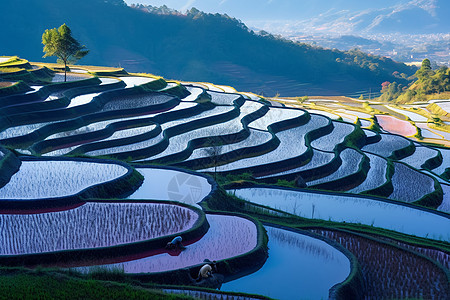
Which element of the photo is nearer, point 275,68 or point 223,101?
point 223,101

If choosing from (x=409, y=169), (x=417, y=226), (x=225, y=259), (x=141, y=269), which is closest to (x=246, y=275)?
(x=225, y=259)

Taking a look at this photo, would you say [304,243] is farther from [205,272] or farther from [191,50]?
[191,50]

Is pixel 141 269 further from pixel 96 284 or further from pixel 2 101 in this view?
pixel 2 101

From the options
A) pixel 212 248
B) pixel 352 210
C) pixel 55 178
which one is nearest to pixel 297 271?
pixel 212 248

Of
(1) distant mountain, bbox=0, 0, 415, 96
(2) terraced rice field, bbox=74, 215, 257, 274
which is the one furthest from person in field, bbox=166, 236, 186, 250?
(1) distant mountain, bbox=0, 0, 415, 96

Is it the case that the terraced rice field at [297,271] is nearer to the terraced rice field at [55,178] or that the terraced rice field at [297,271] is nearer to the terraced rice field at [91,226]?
the terraced rice field at [91,226]

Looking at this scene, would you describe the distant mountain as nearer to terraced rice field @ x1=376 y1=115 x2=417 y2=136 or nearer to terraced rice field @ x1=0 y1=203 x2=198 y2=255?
terraced rice field @ x1=376 y1=115 x2=417 y2=136
